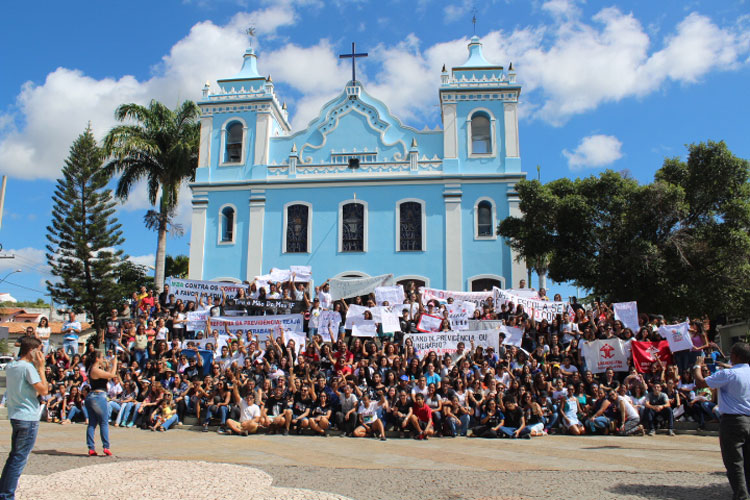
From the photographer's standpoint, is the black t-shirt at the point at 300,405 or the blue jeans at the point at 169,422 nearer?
the black t-shirt at the point at 300,405

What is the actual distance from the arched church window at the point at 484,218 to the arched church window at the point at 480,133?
94.4 inches

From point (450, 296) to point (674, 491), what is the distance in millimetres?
12542

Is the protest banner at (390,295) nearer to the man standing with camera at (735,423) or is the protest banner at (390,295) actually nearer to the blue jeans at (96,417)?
the blue jeans at (96,417)

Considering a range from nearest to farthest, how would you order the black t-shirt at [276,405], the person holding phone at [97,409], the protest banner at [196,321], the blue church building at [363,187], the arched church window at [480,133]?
1. the person holding phone at [97,409]
2. the black t-shirt at [276,405]
3. the protest banner at [196,321]
4. the blue church building at [363,187]
5. the arched church window at [480,133]

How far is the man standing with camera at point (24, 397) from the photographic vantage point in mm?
5461

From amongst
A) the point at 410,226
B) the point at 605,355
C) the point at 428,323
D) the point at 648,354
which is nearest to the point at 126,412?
the point at 428,323

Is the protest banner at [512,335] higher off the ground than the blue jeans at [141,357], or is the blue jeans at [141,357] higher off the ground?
the protest banner at [512,335]

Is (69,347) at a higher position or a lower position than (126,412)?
higher

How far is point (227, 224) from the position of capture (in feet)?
86.9

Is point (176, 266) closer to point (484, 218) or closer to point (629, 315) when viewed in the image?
point (484, 218)

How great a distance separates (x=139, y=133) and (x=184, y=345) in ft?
49.4

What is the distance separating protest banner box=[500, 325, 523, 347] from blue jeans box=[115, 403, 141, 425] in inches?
336

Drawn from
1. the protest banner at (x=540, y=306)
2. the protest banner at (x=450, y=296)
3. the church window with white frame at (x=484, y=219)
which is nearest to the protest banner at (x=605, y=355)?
the protest banner at (x=540, y=306)

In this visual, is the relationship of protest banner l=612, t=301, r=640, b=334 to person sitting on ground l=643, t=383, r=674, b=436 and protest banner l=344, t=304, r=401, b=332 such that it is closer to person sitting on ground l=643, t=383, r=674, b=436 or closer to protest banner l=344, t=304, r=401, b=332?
person sitting on ground l=643, t=383, r=674, b=436
